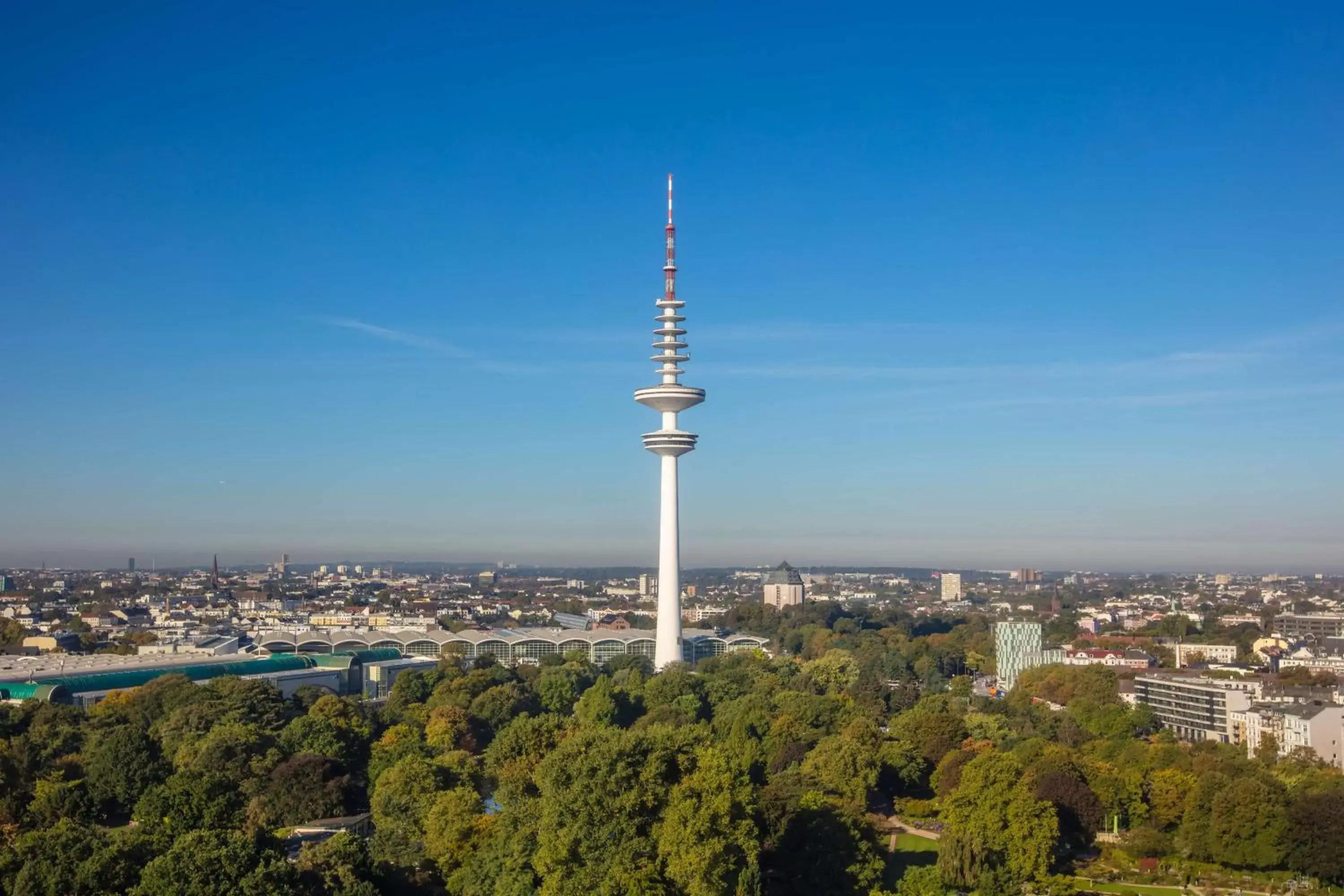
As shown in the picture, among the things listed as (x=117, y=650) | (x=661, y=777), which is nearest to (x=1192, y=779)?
(x=661, y=777)

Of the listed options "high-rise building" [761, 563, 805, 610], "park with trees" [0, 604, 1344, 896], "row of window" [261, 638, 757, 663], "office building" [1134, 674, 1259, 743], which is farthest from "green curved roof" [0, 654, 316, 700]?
"high-rise building" [761, 563, 805, 610]

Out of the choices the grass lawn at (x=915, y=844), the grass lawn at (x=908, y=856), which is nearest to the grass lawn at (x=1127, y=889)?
the grass lawn at (x=908, y=856)

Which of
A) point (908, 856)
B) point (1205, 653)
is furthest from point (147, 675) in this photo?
point (1205, 653)

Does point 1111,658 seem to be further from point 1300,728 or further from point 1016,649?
point 1300,728

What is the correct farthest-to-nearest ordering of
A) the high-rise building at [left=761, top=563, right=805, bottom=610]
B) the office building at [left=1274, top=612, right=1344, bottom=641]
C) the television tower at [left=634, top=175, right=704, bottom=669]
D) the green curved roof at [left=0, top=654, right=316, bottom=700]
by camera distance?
the high-rise building at [left=761, top=563, right=805, bottom=610] → the office building at [left=1274, top=612, right=1344, bottom=641] → the television tower at [left=634, top=175, right=704, bottom=669] → the green curved roof at [left=0, top=654, right=316, bottom=700]

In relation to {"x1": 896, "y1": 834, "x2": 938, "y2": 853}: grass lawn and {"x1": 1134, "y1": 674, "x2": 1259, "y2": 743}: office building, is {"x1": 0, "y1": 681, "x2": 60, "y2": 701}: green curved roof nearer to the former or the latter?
{"x1": 896, "y1": 834, "x2": 938, "y2": 853}: grass lawn

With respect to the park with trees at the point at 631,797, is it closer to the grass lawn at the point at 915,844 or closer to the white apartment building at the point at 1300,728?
the grass lawn at the point at 915,844

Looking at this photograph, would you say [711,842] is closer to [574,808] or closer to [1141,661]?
[574,808]

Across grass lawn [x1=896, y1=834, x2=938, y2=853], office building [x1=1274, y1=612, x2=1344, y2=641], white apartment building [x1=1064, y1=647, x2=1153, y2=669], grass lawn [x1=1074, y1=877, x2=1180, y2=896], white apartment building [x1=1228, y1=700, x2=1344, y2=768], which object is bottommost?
grass lawn [x1=1074, y1=877, x2=1180, y2=896]
